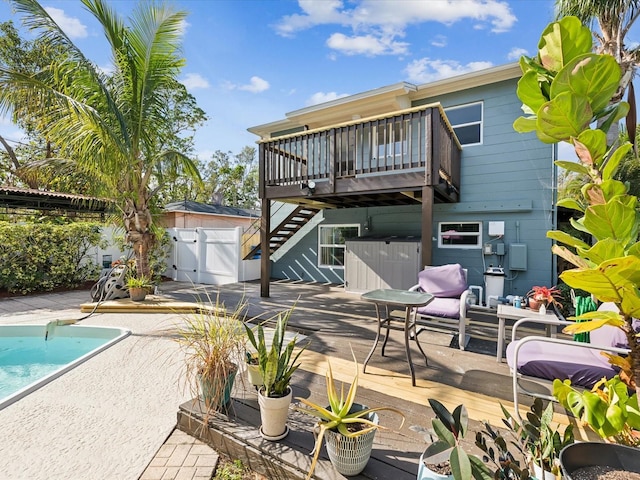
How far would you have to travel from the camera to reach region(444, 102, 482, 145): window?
24.2ft

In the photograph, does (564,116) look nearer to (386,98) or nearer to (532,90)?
(532,90)

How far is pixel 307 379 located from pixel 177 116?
40.2ft

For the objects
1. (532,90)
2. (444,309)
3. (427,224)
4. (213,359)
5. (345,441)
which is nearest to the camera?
(532,90)

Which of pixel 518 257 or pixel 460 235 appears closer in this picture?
pixel 518 257

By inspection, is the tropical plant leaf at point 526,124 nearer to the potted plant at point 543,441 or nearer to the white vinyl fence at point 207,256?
the potted plant at point 543,441

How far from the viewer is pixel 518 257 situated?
6.69m

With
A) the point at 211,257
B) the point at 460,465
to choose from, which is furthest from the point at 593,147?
the point at 211,257

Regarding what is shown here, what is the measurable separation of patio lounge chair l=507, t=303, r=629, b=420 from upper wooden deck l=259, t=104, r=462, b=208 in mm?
3151

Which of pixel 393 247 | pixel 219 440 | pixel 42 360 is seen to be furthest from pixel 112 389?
pixel 393 247

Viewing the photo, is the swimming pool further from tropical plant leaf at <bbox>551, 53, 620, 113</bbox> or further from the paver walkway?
tropical plant leaf at <bbox>551, 53, 620, 113</bbox>

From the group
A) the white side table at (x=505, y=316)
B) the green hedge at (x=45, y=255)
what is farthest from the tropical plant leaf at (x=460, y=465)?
the green hedge at (x=45, y=255)

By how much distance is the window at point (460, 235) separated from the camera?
7.30 meters

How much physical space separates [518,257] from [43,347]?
29.3 feet

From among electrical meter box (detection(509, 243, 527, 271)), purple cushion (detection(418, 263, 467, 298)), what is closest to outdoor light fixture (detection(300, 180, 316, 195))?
purple cushion (detection(418, 263, 467, 298))
